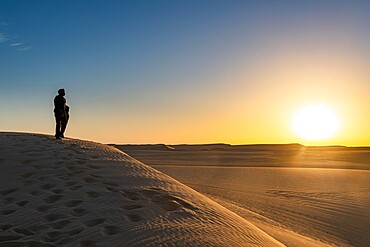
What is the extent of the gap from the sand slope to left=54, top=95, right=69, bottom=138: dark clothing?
262cm

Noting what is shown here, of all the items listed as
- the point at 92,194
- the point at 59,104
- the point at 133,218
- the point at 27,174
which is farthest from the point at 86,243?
the point at 59,104

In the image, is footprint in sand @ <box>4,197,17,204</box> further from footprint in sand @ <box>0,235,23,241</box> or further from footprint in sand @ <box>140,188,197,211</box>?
footprint in sand @ <box>140,188,197,211</box>

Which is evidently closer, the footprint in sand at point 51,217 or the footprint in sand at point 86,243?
the footprint in sand at point 86,243

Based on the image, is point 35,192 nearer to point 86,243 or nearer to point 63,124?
point 86,243

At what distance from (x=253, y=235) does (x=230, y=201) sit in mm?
5493

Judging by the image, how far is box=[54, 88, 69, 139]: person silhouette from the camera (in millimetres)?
10562

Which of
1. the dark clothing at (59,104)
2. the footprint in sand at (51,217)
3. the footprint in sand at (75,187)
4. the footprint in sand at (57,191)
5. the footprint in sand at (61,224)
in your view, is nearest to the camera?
the footprint in sand at (61,224)

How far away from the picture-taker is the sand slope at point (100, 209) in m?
4.33

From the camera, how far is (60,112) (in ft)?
35.3

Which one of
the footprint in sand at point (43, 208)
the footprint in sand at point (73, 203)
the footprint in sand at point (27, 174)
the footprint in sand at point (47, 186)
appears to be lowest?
the footprint in sand at point (43, 208)

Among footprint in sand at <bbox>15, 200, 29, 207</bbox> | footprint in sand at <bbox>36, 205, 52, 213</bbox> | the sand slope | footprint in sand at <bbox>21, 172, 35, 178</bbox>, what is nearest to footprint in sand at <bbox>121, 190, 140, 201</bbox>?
the sand slope

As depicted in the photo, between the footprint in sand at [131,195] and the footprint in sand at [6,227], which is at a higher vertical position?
the footprint in sand at [131,195]

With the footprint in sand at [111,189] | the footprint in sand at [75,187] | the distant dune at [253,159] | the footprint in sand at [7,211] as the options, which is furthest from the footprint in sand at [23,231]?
the distant dune at [253,159]

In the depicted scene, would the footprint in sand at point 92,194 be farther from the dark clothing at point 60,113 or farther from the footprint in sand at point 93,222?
the dark clothing at point 60,113
